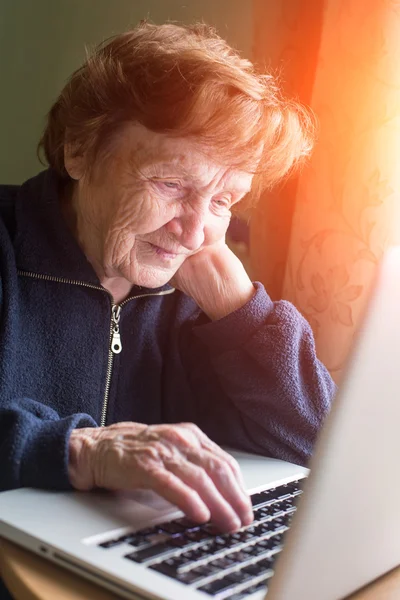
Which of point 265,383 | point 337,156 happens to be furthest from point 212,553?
point 337,156

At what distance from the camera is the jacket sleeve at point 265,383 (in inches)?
49.0

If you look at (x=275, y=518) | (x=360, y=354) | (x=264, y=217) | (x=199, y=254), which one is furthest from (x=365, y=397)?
(x=264, y=217)

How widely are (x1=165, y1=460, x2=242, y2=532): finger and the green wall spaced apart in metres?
1.66

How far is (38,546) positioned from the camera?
0.76m

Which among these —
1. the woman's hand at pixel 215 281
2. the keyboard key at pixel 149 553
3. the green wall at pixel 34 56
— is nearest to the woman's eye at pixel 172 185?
the woman's hand at pixel 215 281

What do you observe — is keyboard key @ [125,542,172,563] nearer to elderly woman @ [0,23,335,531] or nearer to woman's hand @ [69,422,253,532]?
woman's hand @ [69,422,253,532]

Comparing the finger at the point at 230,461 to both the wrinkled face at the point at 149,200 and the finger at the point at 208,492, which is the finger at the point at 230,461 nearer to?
the finger at the point at 208,492

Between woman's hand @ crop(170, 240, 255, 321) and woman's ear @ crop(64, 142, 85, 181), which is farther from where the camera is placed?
woman's hand @ crop(170, 240, 255, 321)

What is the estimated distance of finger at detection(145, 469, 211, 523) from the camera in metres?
0.80

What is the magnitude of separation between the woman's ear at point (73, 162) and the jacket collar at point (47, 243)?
1.9 inches

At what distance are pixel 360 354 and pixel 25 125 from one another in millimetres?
2031

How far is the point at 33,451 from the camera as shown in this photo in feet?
3.06

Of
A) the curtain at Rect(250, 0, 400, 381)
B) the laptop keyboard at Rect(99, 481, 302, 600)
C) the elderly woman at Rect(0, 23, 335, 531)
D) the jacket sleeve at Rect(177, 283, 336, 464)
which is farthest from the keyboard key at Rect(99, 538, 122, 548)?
the curtain at Rect(250, 0, 400, 381)

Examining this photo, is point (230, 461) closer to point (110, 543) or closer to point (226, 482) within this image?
point (226, 482)
